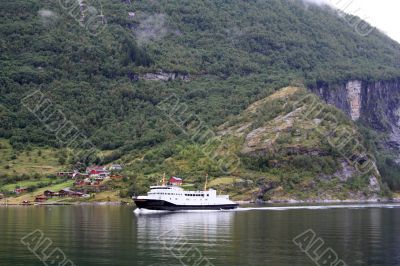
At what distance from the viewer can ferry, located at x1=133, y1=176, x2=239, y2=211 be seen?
14938cm

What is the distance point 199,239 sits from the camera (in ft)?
280

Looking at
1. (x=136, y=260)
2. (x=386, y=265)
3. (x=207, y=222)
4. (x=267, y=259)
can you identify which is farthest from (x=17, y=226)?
(x=386, y=265)

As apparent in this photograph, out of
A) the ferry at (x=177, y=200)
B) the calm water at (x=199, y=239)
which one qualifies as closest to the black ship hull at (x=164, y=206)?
the ferry at (x=177, y=200)

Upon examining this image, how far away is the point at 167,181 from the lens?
19825cm

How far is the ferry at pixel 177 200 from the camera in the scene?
149375 mm

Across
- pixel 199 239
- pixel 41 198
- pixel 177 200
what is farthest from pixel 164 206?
pixel 199 239

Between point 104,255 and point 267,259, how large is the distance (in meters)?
15.5

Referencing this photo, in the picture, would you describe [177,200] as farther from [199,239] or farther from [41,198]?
[199,239]

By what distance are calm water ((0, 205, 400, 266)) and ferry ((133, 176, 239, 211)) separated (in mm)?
28289

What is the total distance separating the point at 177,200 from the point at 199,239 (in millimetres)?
68247

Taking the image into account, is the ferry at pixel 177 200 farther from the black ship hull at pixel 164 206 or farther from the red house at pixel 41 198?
the red house at pixel 41 198

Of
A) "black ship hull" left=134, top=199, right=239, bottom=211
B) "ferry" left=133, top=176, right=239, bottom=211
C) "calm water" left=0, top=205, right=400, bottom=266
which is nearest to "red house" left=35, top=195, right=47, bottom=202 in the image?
"ferry" left=133, top=176, right=239, bottom=211

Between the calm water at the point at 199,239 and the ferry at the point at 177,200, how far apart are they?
2829 centimetres

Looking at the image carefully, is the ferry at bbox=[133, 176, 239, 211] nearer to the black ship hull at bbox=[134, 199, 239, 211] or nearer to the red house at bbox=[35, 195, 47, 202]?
the black ship hull at bbox=[134, 199, 239, 211]
